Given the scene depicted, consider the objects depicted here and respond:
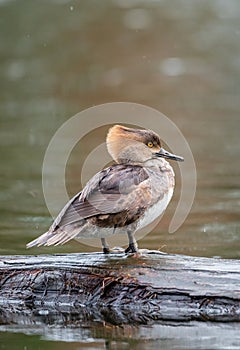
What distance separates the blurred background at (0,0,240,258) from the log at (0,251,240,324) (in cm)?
201

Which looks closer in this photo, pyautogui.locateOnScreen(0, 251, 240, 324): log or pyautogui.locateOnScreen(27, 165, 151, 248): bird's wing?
pyautogui.locateOnScreen(0, 251, 240, 324): log

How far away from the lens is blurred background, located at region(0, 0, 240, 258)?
11906 mm

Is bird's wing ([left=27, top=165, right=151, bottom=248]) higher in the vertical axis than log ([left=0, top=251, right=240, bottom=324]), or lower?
higher

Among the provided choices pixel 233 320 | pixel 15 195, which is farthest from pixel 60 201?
pixel 233 320

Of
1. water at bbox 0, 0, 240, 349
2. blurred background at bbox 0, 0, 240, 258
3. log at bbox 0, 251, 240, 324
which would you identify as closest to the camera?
log at bbox 0, 251, 240, 324

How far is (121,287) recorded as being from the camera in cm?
797

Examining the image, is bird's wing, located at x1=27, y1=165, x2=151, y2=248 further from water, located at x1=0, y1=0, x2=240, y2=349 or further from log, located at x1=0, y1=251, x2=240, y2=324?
water, located at x1=0, y1=0, x2=240, y2=349

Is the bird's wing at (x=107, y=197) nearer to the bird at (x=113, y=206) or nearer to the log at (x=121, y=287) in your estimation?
the bird at (x=113, y=206)

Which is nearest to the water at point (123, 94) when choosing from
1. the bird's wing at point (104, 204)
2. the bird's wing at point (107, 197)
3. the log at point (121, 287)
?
the log at point (121, 287)

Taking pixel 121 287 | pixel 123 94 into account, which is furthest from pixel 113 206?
pixel 123 94

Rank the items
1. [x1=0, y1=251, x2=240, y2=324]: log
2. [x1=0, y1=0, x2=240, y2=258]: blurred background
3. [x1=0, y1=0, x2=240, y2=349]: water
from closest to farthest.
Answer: [x1=0, y1=251, x2=240, y2=324]: log < [x1=0, y1=0, x2=240, y2=349]: water < [x1=0, y1=0, x2=240, y2=258]: blurred background

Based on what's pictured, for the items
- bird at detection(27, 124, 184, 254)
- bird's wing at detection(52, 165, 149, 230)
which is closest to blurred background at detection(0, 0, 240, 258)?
bird at detection(27, 124, 184, 254)

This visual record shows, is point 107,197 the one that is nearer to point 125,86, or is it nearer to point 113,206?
point 113,206

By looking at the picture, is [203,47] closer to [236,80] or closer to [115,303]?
[236,80]
